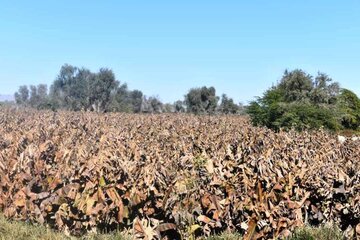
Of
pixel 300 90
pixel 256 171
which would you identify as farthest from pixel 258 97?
pixel 256 171

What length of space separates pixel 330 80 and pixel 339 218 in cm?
1514

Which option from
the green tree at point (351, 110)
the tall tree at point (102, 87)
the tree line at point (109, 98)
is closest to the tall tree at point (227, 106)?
the tree line at point (109, 98)

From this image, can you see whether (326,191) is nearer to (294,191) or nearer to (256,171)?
(294,191)

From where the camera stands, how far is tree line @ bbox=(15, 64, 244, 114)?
44.5 m

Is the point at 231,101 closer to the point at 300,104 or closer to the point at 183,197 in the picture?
the point at 300,104

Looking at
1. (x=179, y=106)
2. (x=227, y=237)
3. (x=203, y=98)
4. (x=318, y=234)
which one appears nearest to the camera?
(x=318, y=234)

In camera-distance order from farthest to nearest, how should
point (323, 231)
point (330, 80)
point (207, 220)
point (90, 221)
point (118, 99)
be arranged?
point (118, 99)
point (330, 80)
point (90, 221)
point (207, 220)
point (323, 231)

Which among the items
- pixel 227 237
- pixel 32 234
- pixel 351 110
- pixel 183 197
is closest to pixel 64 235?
pixel 32 234

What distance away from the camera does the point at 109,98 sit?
53.1 meters

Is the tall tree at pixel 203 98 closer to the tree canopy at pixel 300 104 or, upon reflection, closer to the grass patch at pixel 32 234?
the tree canopy at pixel 300 104

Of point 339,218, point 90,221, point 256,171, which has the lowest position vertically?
point 90,221

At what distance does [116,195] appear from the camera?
14.6ft

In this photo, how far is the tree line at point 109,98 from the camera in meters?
44.5

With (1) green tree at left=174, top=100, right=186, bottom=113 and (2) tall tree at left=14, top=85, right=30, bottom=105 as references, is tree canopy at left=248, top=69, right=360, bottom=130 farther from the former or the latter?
(2) tall tree at left=14, top=85, right=30, bottom=105
